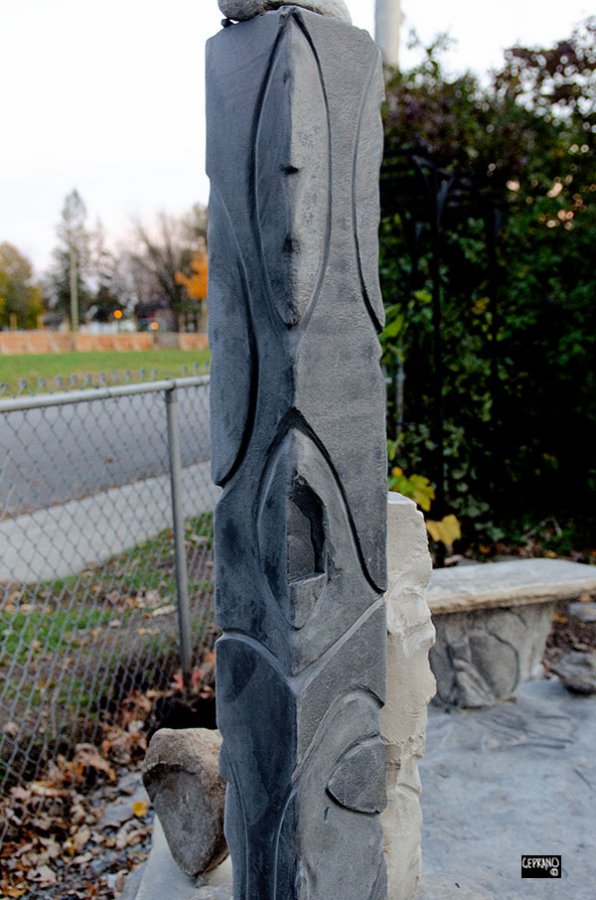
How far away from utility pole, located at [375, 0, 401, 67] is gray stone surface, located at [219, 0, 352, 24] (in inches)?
102

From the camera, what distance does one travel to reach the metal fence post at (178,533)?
341 centimetres

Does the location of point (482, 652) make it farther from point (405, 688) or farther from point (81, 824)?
point (81, 824)

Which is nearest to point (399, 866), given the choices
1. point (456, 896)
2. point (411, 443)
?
point (456, 896)

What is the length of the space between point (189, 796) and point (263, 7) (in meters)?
2.03

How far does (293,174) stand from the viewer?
147cm

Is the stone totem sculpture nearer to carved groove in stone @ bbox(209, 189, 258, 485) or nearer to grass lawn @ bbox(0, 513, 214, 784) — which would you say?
carved groove in stone @ bbox(209, 189, 258, 485)

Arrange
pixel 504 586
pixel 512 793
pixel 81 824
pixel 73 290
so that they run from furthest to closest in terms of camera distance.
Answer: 1. pixel 73 290
2. pixel 504 586
3. pixel 512 793
4. pixel 81 824

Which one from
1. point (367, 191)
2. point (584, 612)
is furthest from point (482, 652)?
point (367, 191)

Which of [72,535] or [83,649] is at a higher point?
[72,535]

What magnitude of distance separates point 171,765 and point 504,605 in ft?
5.68

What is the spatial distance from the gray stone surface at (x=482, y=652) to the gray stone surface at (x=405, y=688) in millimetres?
1384

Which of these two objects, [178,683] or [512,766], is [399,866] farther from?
[178,683]

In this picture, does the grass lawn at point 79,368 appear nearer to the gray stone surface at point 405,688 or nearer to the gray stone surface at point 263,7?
the gray stone surface at point 405,688

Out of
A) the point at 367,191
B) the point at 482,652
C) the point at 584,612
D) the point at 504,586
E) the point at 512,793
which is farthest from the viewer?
the point at 584,612
